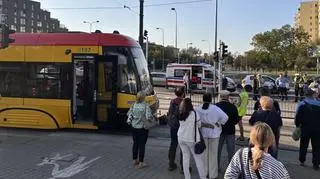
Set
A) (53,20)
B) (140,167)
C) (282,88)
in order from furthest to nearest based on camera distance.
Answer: (53,20), (282,88), (140,167)

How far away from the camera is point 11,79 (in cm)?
1474

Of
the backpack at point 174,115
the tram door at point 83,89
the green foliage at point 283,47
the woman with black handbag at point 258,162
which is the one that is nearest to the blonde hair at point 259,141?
the woman with black handbag at point 258,162

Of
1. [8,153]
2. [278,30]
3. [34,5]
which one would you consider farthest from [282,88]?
[34,5]

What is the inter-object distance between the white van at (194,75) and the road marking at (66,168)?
2764 cm

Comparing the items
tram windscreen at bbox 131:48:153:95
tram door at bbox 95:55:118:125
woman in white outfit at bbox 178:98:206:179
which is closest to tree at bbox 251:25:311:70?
tram windscreen at bbox 131:48:153:95

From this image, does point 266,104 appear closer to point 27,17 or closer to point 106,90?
point 106,90

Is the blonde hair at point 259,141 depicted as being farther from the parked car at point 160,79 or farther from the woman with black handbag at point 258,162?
the parked car at point 160,79

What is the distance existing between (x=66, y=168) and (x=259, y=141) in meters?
6.25

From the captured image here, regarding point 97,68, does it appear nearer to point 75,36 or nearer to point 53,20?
point 75,36

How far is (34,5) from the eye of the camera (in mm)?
140750

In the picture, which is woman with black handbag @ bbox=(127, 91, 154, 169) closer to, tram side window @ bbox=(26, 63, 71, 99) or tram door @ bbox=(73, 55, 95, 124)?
tram door @ bbox=(73, 55, 95, 124)

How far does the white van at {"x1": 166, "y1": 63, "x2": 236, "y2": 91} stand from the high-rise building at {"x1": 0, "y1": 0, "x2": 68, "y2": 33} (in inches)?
3549

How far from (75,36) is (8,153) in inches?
185

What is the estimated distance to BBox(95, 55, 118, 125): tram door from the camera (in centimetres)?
1391
